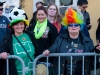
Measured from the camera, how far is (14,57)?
4750mm

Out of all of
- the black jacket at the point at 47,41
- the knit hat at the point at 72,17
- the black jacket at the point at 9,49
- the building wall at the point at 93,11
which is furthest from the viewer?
the building wall at the point at 93,11

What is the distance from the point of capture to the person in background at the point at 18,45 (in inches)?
194

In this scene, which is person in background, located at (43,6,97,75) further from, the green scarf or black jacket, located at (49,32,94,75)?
the green scarf

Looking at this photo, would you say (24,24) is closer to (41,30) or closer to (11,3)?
(41,30)

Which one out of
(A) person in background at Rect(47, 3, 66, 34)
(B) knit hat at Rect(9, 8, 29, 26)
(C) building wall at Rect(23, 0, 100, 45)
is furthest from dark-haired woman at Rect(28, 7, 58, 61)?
(C) building wall at Rect(23, 0, 100, 45)

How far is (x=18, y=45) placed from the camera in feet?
16.5

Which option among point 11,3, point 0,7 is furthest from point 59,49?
point 11,3

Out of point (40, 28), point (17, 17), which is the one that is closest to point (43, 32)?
point (40, 28)

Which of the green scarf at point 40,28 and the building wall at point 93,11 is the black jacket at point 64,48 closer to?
the green scarf at point 40,28

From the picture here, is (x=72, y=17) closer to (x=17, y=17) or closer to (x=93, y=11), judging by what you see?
(x=17, y=17)

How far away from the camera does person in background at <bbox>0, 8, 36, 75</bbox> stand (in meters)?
4.93

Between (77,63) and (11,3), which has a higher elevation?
(11,3)

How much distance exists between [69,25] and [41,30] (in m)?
0.76

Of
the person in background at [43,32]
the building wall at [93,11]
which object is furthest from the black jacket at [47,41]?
the building wall at [93,11]
